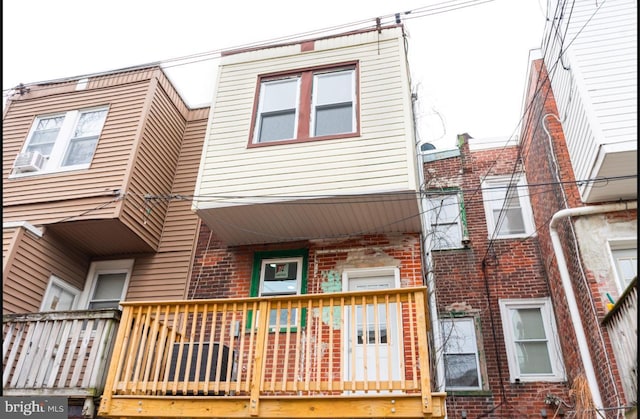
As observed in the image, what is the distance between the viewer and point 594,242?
6.51 m

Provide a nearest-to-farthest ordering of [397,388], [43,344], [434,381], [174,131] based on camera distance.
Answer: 1. [397,388]
2. [43,344]
3. [434,381]
4. [174,131]

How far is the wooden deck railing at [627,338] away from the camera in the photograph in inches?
207

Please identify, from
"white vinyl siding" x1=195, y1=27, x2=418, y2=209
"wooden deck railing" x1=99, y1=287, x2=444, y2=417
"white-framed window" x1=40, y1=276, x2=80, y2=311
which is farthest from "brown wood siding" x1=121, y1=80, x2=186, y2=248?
"wooden deck railing" x1=99, y1=287, x2=444, y2=417

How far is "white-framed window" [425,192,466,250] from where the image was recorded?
9.98 meters

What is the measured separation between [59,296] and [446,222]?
7.77 m

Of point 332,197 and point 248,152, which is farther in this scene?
point 248,152

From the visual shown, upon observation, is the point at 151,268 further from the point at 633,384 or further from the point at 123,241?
the point at 633,384

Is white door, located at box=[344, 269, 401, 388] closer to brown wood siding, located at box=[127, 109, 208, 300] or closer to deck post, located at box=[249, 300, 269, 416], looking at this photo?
deck post, located at box=[249, 300, 269, 416]

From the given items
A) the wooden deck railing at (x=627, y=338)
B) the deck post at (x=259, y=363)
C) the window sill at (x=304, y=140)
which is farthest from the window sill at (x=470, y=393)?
the window sill at (x=304, y=140)

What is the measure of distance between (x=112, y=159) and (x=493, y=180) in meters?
7.97

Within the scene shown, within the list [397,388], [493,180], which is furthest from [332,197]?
[493,180]

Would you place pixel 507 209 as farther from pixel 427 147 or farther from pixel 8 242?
pixel 8 242

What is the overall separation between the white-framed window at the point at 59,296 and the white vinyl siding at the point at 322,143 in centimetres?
302

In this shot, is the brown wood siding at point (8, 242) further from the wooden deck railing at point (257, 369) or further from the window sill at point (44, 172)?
the wooden deck railing at point (257, 369)
